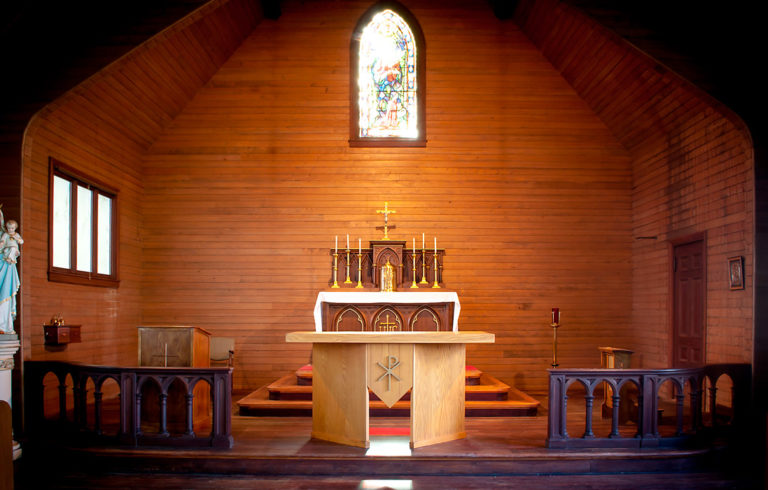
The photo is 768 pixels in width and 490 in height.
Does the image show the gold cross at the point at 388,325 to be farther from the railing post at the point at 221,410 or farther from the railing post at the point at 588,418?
the railing post at the point at 588,418

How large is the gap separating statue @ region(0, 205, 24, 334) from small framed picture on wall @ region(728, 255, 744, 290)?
705 cm

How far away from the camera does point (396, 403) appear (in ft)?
22.8

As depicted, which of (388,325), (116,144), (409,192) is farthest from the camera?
(409,192)

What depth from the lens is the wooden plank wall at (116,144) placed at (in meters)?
6.50

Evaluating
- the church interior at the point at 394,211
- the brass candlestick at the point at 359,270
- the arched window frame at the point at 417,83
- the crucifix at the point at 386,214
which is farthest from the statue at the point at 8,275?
the arched window frame at the point at 417,83

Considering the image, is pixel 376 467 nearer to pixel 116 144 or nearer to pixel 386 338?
pixel 386 338

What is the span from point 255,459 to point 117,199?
491 cm

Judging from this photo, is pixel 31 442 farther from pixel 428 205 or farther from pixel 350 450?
pixel 428 205

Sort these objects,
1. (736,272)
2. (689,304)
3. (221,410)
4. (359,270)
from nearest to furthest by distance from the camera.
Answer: (221,410) → (736,272) → (689,304) → (359,270)

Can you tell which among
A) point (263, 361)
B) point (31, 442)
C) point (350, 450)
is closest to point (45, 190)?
point (31, 442)

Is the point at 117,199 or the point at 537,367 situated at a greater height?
the point at 117,199

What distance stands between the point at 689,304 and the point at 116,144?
305 inches

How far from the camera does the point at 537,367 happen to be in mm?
9156

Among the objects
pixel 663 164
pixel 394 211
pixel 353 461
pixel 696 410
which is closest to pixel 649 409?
pixel 696 410
